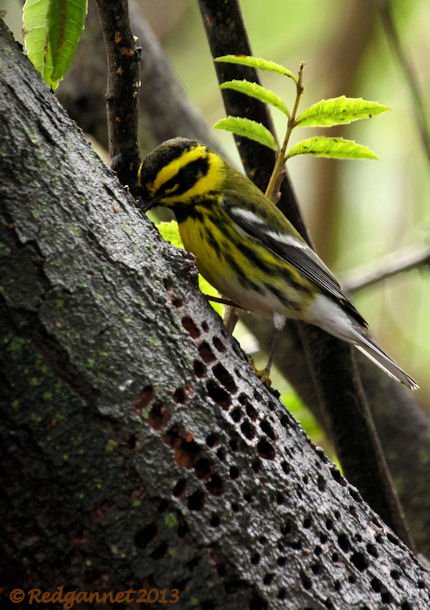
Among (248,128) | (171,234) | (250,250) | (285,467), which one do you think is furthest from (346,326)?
(285,467)

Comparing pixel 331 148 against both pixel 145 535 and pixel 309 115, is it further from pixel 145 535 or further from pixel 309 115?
pixel 145 535

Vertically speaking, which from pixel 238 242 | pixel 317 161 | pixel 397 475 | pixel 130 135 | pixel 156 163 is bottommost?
pixel 397 475

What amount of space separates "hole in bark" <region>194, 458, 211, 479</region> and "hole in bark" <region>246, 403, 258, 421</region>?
17 centimetres

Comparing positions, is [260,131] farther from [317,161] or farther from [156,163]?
[317,161]

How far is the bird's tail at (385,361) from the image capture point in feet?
9.14

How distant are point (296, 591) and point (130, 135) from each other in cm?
108

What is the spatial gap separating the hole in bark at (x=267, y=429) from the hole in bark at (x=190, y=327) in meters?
0.20

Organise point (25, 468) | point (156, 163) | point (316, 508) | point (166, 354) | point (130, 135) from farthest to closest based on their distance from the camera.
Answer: point (156, 163)
point (130, 135)
point (316, 508)
point (166, 354)
point (25, 468)

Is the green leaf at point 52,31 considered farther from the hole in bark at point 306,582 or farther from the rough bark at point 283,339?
the rough bark at point 283,339

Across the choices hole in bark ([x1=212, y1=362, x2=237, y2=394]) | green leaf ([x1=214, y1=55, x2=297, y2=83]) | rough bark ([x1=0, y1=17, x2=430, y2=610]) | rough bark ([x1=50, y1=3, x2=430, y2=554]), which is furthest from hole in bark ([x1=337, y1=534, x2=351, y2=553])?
rough bark ([x1=50, y1=3, x2=430, y2=554])

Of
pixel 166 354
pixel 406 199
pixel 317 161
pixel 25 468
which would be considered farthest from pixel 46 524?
pixel 406 199

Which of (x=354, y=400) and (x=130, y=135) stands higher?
(x=130, y=135)

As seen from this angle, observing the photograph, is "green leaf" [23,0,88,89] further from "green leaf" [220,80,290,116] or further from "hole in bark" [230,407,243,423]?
"hole in bark" [230,407,243,423]

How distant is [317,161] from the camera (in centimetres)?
564
